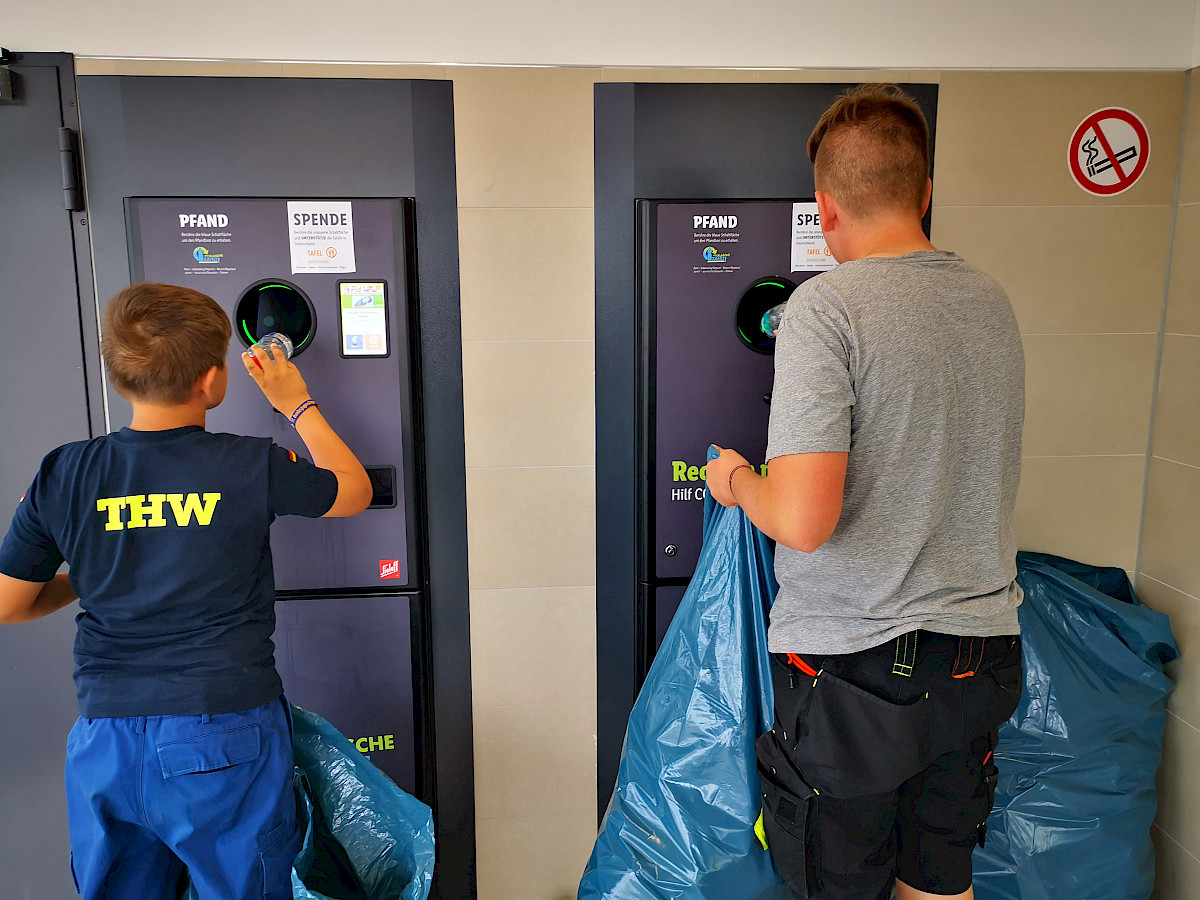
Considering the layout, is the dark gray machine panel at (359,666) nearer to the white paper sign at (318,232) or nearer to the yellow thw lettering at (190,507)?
the yellow thw lettering at (190,507)

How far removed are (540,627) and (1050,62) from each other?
170 cm

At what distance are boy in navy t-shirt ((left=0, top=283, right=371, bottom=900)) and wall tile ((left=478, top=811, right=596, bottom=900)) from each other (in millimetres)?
757

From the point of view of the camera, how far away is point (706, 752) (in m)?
1.50

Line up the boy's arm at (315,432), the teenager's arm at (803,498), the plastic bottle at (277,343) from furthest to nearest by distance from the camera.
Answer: the plastic bottle at (277,343) → the boy's arm at (315,432) → the teenager's arm at (803,498)

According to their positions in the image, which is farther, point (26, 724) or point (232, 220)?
point (26, 724)

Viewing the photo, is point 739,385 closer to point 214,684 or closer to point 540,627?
point 540,627

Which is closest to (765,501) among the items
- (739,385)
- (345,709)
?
(739,385)

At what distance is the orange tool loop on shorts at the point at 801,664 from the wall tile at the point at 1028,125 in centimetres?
116

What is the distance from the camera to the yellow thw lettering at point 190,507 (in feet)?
4.32

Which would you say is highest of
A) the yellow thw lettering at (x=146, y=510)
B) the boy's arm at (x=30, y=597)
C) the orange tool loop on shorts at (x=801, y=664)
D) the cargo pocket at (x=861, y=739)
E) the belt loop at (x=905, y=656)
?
the yellow thw lettering at (x=146, y=510)

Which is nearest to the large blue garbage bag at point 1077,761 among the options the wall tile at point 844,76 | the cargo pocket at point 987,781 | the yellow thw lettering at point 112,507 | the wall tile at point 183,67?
the cargo pocket at point 987,781

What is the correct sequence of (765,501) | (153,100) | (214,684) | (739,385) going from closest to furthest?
(765,501) < (214,684) < (153,100) < (739,385)

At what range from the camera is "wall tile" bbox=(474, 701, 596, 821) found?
6.69 ft

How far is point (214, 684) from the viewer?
1356 millimetres
